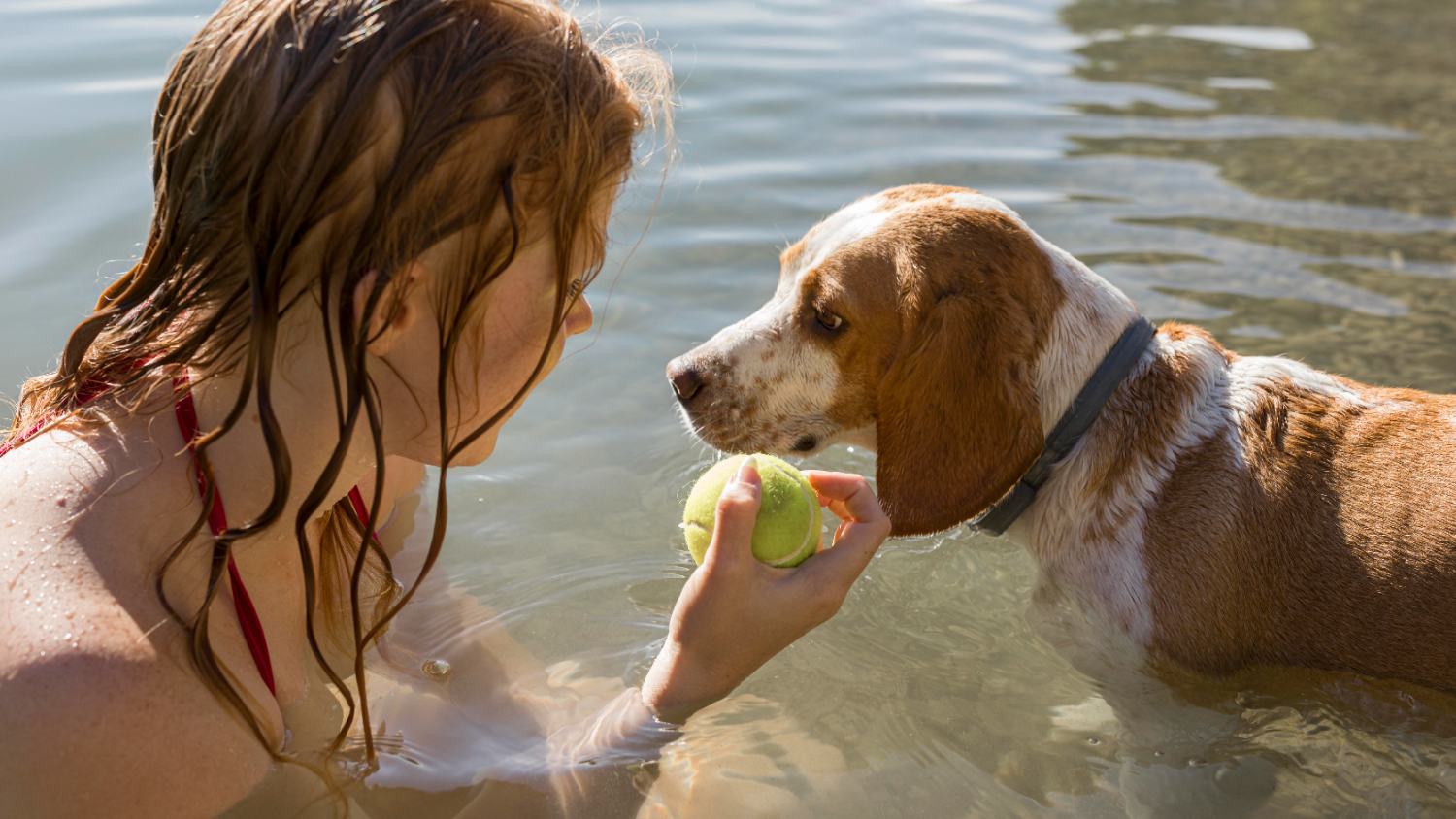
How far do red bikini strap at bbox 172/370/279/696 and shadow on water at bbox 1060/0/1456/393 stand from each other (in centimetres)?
405

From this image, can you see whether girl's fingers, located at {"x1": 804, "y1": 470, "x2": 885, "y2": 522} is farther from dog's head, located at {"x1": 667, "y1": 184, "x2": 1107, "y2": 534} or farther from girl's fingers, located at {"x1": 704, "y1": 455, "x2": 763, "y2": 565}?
girl's fingers, located at {"x1": 704, "y1": 455, "x2": 763, "y2": 565}

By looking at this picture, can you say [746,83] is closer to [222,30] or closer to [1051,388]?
[1051,388]

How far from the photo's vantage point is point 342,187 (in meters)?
1.86

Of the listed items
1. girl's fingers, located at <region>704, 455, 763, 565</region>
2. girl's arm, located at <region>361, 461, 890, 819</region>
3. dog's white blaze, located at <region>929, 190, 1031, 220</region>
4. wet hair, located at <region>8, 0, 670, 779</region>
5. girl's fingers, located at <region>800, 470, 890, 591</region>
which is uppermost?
wet hair, located at <region>8, 0, 670, 779</region>

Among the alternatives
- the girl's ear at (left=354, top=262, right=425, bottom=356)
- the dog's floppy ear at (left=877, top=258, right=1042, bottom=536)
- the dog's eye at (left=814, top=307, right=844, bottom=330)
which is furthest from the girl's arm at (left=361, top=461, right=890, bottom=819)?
the girl's ear at (left=354, top=262, right=425, bottom=356)

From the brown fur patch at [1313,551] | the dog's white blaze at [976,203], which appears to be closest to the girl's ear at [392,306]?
the dog's white blaze at [976,203]

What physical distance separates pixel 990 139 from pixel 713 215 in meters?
2.15

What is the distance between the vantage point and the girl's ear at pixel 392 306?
1.92 meters

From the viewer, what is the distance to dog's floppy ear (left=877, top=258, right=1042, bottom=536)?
2.79 metres

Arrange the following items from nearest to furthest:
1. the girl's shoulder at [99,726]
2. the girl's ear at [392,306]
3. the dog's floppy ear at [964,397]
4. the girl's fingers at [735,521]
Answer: the girl's shoulder at [99,726], the girl's ear at [392,306], the girl's fingers at [735,521], the dog's floppy ear at [964,397]

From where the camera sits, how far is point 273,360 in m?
1.97

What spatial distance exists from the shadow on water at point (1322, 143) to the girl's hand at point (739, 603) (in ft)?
9.86

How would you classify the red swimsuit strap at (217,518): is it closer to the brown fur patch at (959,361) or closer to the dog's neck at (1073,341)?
the brown fur patch at (959,361)

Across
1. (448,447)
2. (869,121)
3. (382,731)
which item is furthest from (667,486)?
(869,121)
